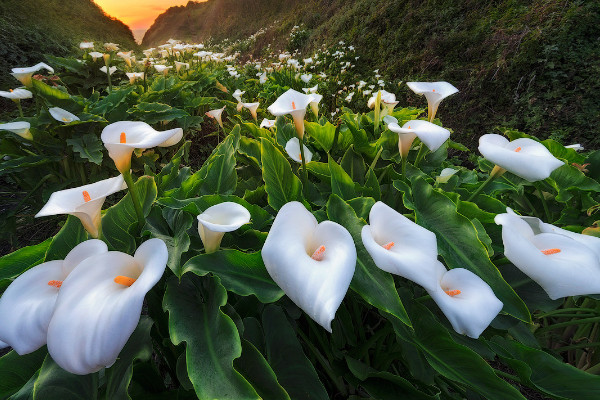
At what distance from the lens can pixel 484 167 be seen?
1.66 m

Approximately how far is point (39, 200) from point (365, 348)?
2789 mm

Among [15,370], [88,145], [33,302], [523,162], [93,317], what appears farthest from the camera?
[88,145]

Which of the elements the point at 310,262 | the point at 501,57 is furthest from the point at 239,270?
the point at 501,57

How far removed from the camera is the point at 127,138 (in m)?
1.00

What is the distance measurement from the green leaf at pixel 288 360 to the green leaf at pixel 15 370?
22.3 inches

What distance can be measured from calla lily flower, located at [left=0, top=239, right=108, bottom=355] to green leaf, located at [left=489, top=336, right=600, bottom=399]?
1037 millimetres

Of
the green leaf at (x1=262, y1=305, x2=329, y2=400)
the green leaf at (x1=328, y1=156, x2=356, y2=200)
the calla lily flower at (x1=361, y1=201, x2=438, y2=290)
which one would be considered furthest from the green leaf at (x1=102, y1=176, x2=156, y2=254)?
the calla lily flower at (x1=361, y1=201, x2=438, y2=290)

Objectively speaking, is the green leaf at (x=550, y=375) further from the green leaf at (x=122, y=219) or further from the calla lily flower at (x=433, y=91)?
the green leaf at (x=122, y=219)

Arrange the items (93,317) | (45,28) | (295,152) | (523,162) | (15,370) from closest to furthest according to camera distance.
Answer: (93,317) → (15,370) → (523,162) → (295,152) → (45,28)

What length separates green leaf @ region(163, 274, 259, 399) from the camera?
25.6 inches

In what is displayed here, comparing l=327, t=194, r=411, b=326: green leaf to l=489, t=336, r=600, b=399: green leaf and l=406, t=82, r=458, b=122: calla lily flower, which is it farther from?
l=406, t=82, r=458, b=122: calla lily flower

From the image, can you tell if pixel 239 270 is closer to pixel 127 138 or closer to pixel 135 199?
pixel 135 199

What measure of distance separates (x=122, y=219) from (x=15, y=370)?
17.5 inches

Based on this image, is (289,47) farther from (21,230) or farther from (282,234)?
(282,234)
